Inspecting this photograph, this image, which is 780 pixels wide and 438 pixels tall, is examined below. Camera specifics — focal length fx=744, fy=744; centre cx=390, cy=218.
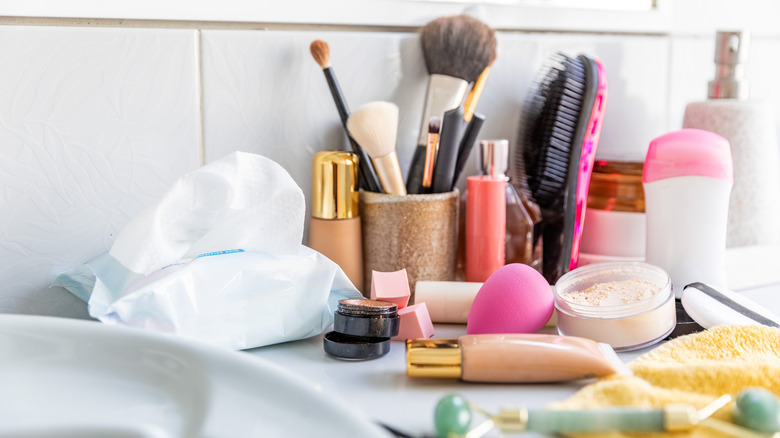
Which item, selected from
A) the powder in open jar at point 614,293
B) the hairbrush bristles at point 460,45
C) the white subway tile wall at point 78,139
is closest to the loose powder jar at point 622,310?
the powder in open jar at point 614,293

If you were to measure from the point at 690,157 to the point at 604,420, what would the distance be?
1.09 ft

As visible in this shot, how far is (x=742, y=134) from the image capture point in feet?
2.42

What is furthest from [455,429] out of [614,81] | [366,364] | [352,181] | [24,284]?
[614,81]

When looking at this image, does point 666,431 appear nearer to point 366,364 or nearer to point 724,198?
point 366,364

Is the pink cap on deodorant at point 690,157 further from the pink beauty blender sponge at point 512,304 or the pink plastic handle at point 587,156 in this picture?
the pink beauty blender sponge at point 512,304

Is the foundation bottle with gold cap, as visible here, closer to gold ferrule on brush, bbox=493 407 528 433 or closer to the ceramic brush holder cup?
the ceramic brush holder cup

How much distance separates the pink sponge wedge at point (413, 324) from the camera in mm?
541

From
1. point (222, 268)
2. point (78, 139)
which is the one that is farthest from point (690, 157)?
point (78, 139)

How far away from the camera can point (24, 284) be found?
0.58 m

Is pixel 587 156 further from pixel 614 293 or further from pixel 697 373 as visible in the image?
pixel 697 373

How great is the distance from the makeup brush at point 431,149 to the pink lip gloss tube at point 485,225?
0.12 feet

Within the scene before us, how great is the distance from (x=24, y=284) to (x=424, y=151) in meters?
0.34

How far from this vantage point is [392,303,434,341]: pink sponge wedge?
541 mm

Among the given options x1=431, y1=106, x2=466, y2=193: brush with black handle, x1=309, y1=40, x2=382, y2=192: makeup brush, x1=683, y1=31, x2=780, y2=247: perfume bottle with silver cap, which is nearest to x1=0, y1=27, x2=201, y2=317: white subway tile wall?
x1=309, y1=40, x2=382, y2=192: makeup brush
